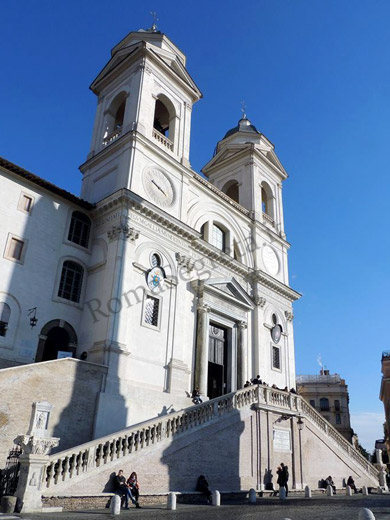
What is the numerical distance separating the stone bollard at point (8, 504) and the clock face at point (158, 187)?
14972 millimetres

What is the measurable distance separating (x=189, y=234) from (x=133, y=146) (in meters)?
5.15

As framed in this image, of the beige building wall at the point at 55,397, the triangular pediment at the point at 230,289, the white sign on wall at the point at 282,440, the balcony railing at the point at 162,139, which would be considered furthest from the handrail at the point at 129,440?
the balcony railing at the point at 162,139

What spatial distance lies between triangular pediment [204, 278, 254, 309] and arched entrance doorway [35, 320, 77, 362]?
7.35 m

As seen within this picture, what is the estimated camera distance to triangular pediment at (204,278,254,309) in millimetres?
23453

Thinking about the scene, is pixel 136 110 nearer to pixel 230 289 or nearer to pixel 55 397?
pixel 230 289

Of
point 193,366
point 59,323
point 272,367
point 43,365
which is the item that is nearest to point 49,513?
point 43,365

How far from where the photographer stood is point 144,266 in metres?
20.2

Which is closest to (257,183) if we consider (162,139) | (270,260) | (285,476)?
(270,260)

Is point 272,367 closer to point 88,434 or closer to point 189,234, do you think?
point 189,234

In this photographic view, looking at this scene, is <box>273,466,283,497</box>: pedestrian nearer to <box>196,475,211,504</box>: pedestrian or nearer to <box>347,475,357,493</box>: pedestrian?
<box>196,475,211,504</box>: pedestrian

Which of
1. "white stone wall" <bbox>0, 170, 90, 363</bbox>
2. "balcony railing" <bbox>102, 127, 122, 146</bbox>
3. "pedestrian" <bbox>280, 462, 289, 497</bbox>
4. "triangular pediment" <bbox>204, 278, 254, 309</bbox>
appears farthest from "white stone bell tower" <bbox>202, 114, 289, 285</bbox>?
"pedestrian" <bbox>280, 462, 289, 497</bbox>

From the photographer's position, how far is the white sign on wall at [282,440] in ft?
62.1

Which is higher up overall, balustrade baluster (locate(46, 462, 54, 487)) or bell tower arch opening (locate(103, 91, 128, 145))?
bell tower arch opening (locate(103, 91, 128, 145))

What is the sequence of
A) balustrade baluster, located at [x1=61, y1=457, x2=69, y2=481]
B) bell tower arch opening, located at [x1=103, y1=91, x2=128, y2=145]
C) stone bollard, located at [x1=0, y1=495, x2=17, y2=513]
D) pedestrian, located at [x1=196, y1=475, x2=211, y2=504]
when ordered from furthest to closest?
bell tower arch opening, located at [x1=103, y1=91, x2=128, y2=145]
pedestrian, located at [x1=196, y1=475, x2=211, y2=504]
balustrade baluster, located at [x1=61, y1=457, x2=69, y2=481]
stone bollard, located at [x1=0, y1=495, x2=17, y2=513]
